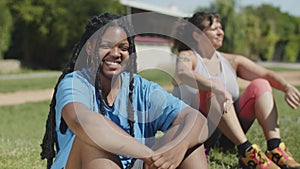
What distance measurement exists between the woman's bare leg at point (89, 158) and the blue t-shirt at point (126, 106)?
0.09m

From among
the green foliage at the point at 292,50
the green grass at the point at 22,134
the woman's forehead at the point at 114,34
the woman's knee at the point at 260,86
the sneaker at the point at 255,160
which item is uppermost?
the woman's forehead at the point at 114,34

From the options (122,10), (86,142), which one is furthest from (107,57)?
(122,10)

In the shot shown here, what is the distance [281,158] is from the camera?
3555mm

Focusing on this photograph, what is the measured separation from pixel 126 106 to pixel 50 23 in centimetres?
1978

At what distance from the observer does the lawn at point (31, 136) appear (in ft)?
12.7

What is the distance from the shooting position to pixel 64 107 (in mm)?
2225

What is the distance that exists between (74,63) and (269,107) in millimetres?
1744

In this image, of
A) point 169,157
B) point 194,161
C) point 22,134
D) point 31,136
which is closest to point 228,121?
point 194,161

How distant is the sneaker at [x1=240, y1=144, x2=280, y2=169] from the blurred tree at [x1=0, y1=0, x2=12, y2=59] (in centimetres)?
1715

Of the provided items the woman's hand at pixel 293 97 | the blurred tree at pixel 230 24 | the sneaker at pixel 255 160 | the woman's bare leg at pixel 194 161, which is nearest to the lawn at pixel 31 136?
the sneaker at pixel 255 160

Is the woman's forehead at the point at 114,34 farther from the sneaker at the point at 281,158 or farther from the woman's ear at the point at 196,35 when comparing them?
the sneaker at the point at 281,158

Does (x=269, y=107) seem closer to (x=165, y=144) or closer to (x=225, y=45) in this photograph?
(x=165, y=144)

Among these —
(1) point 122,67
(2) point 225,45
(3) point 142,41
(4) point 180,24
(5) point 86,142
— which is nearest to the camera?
(5) point 86,142

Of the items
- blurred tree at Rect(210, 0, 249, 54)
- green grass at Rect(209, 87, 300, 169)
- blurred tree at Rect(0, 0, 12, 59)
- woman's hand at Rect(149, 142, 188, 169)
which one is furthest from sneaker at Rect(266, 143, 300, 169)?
blurred tree at Rect(210, 0, 249, 54)
